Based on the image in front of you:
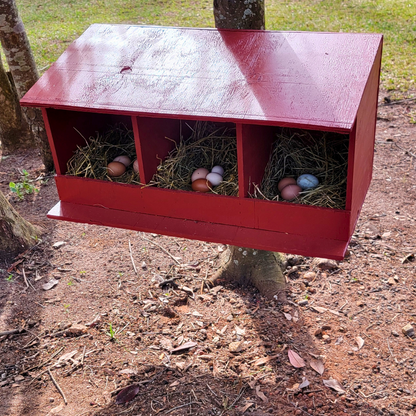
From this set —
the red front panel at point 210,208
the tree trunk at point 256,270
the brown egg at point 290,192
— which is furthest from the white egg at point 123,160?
the tree trunk at point 256,270

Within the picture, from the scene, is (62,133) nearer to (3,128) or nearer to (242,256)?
(242,256)

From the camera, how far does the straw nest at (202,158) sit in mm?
3092

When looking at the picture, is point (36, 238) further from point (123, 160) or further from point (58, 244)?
point (123, 160)

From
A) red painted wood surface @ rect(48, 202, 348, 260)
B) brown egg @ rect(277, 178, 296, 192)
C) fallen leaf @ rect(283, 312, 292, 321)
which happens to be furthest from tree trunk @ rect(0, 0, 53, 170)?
brown egg @ rect(277, 178, 296, 192)

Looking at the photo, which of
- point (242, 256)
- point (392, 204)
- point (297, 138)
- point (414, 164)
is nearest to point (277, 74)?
point (297, 138)

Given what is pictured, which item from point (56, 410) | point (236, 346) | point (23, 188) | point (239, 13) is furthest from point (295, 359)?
point (23, 188)

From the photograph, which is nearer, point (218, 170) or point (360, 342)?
point (218, 170)

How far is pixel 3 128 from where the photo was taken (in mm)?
6957

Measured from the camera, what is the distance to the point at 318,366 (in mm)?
3688

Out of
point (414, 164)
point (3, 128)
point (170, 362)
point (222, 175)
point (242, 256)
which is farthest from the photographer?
point (3, 128)

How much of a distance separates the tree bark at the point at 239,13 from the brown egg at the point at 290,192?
50.7 inches

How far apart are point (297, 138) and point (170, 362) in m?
1.83

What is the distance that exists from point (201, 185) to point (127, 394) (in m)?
1.54

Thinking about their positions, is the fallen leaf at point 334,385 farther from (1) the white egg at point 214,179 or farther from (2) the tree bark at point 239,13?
(2) the tree bark at point 239,13
